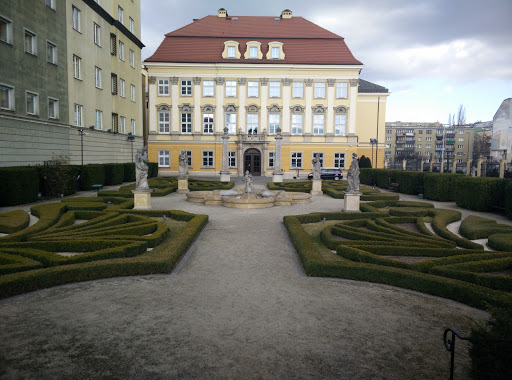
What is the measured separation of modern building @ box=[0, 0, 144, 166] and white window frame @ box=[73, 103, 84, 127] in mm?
78

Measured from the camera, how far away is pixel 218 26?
4912 centimetres

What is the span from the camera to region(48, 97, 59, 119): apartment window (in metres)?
25.7

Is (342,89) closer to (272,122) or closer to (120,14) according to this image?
(272,122)

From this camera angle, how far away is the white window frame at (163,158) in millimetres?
47188

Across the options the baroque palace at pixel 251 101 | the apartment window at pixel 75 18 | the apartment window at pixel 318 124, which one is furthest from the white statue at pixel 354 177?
the apartment window at pixel 318 124

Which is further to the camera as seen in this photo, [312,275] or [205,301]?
[312,275]

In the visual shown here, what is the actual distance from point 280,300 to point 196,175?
40.0 meters

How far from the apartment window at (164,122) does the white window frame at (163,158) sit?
2663 mm

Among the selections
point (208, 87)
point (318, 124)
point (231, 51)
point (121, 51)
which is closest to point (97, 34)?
point (121, 51)

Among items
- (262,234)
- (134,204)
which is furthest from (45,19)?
(262,234)

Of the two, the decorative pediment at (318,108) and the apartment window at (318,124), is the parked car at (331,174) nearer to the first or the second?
the apartment window at (318,124)

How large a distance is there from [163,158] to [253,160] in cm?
1146

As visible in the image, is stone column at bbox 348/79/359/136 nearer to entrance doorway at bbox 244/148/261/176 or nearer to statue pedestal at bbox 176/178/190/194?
entrance doorway at bbox 244/148/261/176

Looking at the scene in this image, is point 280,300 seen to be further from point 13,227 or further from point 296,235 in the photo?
point 13,227
